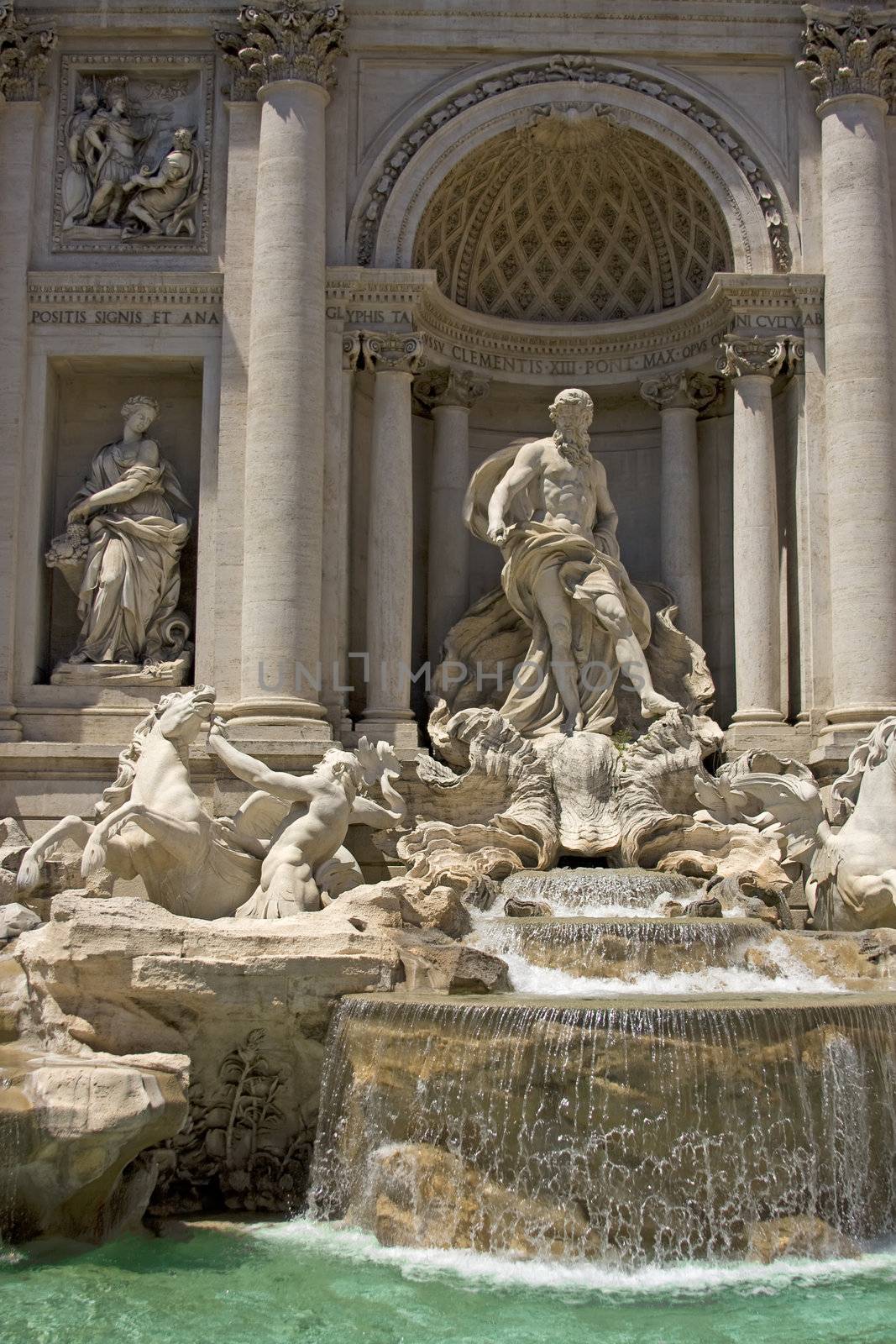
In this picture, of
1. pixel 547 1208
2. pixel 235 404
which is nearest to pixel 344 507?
pixel 235 404

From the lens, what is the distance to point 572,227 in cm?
1978

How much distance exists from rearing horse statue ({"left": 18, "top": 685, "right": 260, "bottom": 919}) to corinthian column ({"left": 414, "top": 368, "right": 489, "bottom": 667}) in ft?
15.9

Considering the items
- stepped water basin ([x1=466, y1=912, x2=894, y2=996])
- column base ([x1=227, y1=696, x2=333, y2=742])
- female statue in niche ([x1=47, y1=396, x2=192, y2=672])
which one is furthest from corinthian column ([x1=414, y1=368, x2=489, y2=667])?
stepped water basin ([x1=466, y1=912, x2=894, y2=996])

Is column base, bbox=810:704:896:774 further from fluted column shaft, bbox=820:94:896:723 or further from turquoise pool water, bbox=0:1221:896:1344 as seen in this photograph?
turquoise pool water, bbox=0:1221:896:1344

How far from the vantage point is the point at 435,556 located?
1916 centimetres

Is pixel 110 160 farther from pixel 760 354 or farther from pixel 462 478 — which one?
pixel 760 354

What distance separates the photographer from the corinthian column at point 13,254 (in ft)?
57.5

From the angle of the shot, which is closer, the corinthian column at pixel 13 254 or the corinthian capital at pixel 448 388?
the corinthian column at pixel 13 254

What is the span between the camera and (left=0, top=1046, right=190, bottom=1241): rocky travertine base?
1000 centimetres

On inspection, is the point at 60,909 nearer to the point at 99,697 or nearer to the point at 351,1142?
the point at 351,1142

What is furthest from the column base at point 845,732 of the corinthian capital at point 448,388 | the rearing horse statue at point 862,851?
the corinthian capital at point 448,388

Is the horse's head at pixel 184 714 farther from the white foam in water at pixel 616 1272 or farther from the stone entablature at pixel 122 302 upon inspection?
the white foam in water at pixel 616 1272

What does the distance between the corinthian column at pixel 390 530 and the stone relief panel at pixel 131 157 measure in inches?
98.3

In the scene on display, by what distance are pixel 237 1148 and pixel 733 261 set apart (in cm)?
1103
